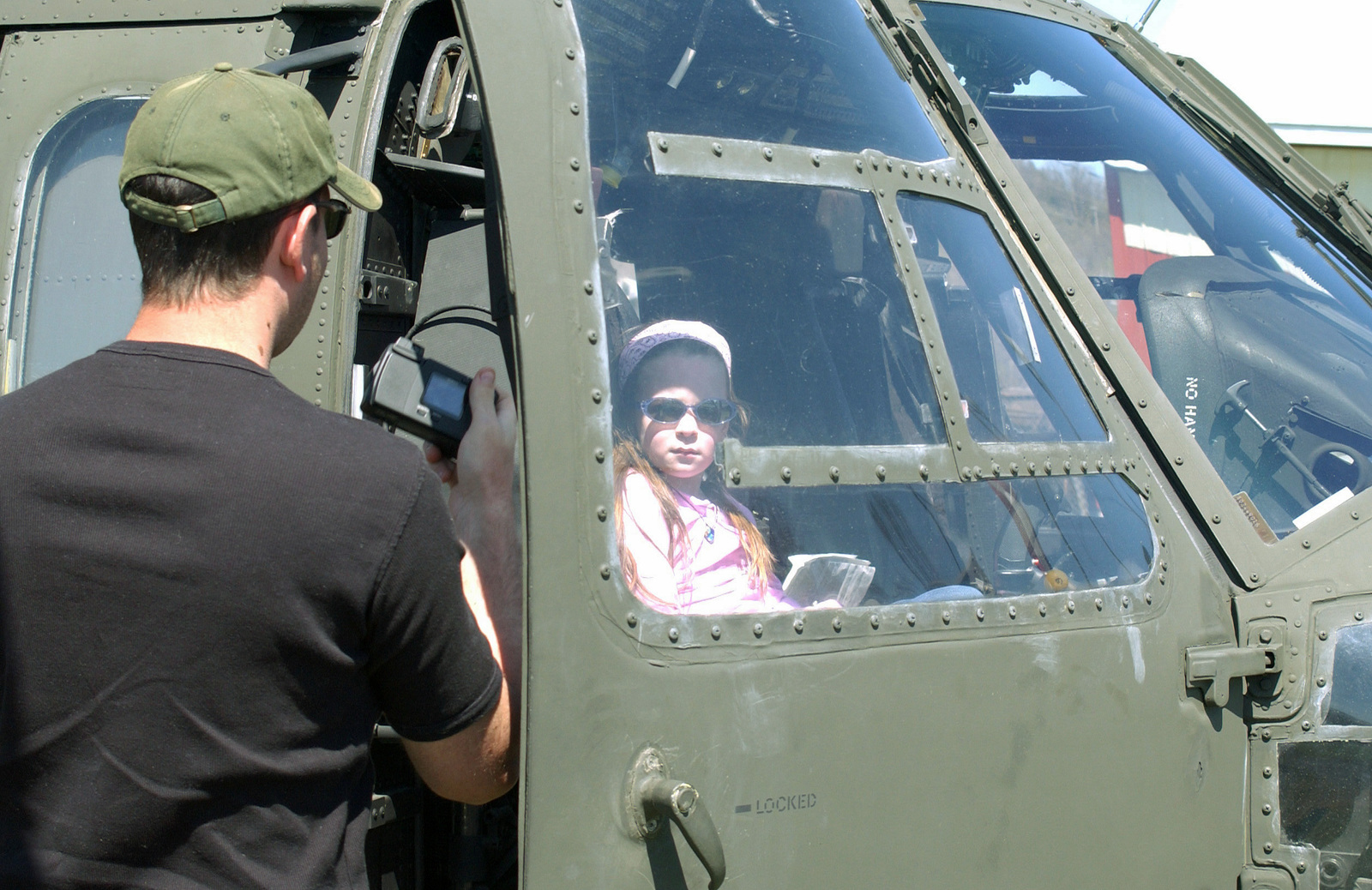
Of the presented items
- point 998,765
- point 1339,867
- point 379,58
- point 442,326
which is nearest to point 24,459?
point 442,326

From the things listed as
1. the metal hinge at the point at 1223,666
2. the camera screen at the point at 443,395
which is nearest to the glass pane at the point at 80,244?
the camera screen at the point at 443,395

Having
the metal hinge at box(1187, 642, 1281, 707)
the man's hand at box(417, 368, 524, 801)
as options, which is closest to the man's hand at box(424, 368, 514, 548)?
the man's hand at box(417, 368, 524, 801)

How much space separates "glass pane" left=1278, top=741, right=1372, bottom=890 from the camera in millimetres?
1810

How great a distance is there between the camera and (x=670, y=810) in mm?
1407

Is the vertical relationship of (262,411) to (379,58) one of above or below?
below

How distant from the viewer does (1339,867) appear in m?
1.80

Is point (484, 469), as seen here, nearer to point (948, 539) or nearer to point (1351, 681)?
point (948, 539)

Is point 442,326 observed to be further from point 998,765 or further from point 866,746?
point 998,765

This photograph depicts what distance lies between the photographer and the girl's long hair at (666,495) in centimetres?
158

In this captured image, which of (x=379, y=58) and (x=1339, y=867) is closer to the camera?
(x=1339, y=867)

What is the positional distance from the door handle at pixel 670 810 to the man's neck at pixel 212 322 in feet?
2.51

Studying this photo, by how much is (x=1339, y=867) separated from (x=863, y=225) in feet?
4.67

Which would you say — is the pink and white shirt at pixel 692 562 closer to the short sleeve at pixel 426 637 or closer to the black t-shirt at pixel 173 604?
the short sleeve at pixel 426 637

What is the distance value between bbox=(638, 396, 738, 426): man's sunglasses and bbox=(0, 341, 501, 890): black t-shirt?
1.72ft
